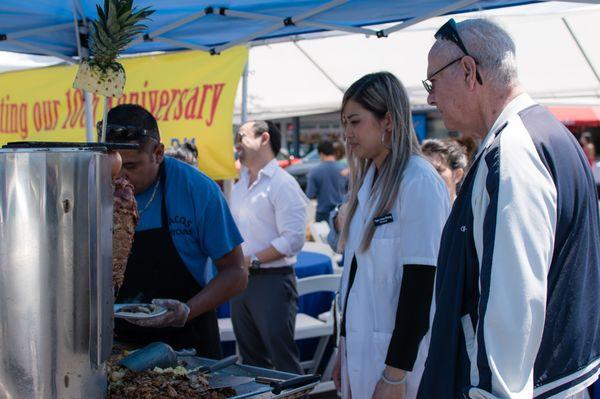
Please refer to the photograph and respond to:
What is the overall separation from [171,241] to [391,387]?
3.12ft

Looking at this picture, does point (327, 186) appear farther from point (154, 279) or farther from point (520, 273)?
point (520, 273)

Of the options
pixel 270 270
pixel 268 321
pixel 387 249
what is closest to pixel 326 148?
pixel 270 270

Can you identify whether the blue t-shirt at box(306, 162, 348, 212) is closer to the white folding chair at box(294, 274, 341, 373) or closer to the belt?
the white folding chair at box(294, 274, 341, 373)

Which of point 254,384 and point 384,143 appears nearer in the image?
point 254,384

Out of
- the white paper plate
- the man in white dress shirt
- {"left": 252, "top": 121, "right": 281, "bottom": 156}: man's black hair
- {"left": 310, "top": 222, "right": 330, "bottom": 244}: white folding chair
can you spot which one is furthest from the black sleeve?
{"left": 310, "top": 222, "right": 330, "bottom": 244}: white folding chair

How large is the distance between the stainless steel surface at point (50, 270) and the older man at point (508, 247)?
80cm

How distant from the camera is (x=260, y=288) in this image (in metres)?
4.65

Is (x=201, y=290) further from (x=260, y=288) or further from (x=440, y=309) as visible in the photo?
(x=260, y=288)

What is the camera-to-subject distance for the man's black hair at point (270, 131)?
4953 millimetres

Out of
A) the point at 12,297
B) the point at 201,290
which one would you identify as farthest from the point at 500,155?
the point at 201,290

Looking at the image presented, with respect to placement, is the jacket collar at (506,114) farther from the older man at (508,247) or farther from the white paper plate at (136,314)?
the white paper plate at (136,314)

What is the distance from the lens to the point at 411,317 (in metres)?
2.35

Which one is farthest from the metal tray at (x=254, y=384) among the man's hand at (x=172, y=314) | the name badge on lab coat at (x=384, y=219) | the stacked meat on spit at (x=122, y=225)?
the name badge on lab coat at (x=384, y=219)

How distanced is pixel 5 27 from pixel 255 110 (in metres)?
5.88
